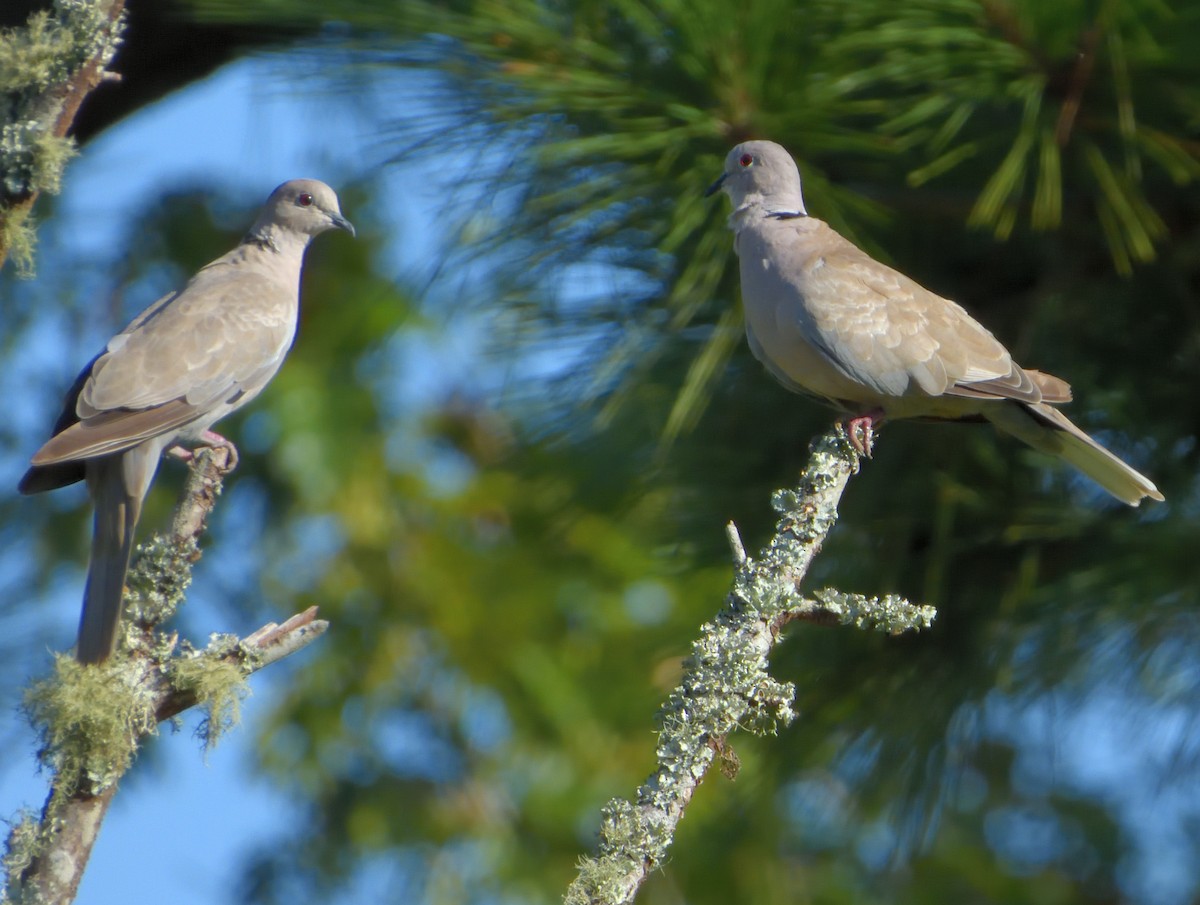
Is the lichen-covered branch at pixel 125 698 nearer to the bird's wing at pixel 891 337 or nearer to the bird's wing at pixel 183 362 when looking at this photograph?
the bird's wing at pixel 183 362

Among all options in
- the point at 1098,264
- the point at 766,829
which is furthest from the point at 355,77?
the point at 766,829

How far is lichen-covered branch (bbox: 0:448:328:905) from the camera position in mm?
1869

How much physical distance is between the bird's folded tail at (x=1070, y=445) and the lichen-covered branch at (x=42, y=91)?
1.82 metres

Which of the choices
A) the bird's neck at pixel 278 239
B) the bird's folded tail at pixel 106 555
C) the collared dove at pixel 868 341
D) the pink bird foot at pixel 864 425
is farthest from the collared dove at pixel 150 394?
the pink bird foot at pixel 864 425

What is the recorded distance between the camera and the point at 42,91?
234 centimetres

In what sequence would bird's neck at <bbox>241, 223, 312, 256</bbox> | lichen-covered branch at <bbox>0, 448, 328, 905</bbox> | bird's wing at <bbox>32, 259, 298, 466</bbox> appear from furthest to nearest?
bird's neck at <bbox>241, 223, 312, 256</bbox>, bird's wing at <bbox>32, 259, 298, 466</bbox>, lichen-covered branch at <bbox>0, 448, 328, 905</bbox>

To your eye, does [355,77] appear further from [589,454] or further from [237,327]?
[589,454]

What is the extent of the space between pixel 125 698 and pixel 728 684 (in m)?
0.89

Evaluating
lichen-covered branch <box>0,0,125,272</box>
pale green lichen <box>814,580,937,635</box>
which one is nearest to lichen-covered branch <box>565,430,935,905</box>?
pale green lichen <box>814,580,937,635</box>

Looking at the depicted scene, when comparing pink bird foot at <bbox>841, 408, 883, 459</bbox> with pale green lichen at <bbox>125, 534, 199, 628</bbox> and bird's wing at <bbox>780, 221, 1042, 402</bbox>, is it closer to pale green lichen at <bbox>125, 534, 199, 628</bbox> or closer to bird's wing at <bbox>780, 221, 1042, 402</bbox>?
bird's wing at <bbox>780, 221, 1042, 402</bbox>

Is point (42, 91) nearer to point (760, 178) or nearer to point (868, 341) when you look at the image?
point (760, 178)

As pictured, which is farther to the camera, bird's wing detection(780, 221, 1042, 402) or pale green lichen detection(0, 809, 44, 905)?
bird's wing detection(780, 221, 1042, 402)

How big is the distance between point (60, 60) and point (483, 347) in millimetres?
1538

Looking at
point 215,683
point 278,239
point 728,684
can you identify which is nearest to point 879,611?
point 728,684
